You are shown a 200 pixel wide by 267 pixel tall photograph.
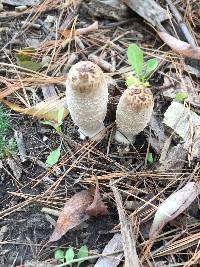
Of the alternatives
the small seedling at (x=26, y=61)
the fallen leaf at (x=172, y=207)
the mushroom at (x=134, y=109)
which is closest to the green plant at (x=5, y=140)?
the small seedling at (x=26, y=61)

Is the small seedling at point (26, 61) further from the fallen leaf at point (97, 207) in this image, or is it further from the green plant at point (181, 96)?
the fallen leaf at point (97, 207)

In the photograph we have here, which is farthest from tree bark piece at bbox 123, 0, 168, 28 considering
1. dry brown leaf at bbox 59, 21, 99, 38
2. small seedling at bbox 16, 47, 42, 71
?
small seedling at bbox 16, 47, 42, 71

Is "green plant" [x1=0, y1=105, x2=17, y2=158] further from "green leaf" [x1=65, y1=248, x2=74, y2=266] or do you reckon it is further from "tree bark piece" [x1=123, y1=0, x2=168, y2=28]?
"tree bark piece" [x1=123, y1=0, x2=168, y2=28]

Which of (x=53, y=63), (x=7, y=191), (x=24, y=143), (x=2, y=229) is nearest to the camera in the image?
(x=2, y=229)

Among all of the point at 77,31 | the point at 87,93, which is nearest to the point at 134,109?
the point at 87,93

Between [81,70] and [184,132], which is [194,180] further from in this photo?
[81,70]

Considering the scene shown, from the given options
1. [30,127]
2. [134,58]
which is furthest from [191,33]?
[30,127]

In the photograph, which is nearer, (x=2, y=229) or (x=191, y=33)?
(x=2, y=229)
